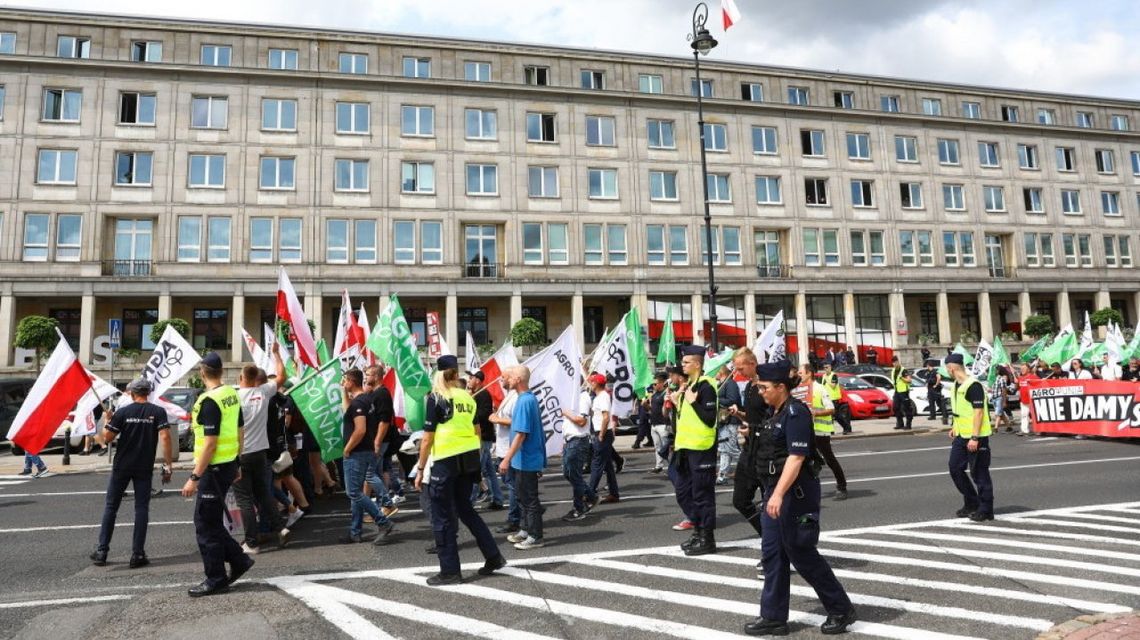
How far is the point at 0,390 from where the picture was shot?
A: 1895 cm

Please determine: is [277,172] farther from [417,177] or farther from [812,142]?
[812,142]

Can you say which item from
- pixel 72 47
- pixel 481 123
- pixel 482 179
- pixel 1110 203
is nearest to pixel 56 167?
pixel 72 47

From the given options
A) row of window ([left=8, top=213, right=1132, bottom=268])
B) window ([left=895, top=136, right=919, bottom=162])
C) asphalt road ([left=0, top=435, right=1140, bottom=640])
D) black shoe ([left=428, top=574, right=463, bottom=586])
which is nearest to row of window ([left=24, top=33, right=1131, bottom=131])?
window ([left=895, top=136, right=919, bottom=162])

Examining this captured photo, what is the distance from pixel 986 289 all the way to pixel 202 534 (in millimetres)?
47574

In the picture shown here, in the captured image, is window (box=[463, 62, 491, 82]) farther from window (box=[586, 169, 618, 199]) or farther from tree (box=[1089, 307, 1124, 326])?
tree (box=[1089, 307, 1124, 326])

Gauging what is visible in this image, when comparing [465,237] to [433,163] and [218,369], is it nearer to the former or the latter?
[433,163]

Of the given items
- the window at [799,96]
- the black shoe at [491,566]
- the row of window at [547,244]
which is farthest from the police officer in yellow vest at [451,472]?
the window at [799,96]

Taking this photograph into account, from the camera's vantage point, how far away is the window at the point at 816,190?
1642 inches

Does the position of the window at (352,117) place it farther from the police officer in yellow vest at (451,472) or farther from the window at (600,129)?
the police officer in yellow vest at (451,472)

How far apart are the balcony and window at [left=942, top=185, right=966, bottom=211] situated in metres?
44.6

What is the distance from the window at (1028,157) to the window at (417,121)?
37.8 metres

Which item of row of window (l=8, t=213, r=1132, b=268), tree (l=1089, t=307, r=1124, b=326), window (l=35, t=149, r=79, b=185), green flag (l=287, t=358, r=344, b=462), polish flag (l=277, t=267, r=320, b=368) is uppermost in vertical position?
window (l=35, t=149, r=79, b=185)

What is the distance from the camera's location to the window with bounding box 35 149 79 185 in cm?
3234

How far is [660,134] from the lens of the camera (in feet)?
131
